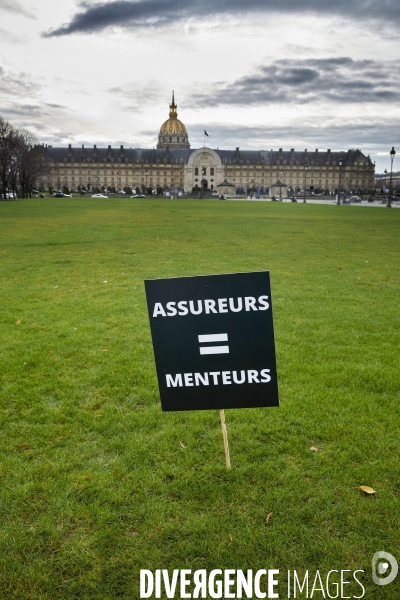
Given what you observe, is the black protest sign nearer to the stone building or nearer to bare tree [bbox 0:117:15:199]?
bare tree [bbox 0:117:15:199]

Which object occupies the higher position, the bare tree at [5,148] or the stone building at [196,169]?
the stone building at [196,169]

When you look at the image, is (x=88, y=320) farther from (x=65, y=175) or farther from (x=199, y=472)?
(x=65, y=175)

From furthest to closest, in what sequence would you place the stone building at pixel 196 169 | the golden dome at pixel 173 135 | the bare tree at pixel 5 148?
the golden dome at pixel 173 135 < the stone building at pixel 196 169 < the bare tree at pixel 5 148

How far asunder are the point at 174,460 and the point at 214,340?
1.19 meters

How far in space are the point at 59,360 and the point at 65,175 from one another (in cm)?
16317

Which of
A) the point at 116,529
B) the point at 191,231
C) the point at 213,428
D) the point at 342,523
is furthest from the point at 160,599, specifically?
the point at 191,231

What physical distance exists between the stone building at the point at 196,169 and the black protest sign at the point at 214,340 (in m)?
155

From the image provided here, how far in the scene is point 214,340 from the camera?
352cm

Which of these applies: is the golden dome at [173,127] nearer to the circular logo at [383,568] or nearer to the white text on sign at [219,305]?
the white text on sign at [219,305]

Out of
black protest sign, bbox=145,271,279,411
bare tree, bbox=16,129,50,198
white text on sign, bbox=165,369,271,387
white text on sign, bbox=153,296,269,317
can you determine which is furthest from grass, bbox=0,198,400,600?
bare tree, bbox=16,129,50,198

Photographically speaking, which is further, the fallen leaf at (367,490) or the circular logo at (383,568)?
the fallen leaf at (367,490)

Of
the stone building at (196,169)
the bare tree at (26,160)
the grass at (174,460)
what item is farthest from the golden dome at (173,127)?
the grass at (174,460)

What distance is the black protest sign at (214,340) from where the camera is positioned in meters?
3.41

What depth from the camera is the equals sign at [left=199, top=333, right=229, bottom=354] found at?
11.5ft
